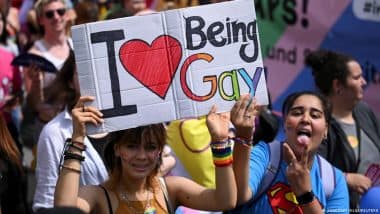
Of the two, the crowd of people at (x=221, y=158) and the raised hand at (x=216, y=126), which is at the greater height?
the raised hand at (x=216, y=126)

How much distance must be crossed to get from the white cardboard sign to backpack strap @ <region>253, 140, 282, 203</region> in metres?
0.41

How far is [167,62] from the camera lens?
3820 mm

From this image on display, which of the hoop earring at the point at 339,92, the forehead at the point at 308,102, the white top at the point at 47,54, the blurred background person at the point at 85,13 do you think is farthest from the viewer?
the blurred background person at the point at 85,13

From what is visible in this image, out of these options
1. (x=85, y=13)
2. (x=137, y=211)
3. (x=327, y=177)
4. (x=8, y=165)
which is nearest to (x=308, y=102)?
(x=327, y=177)

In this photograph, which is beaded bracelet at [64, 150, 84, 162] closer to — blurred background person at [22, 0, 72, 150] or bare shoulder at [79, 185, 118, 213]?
bare shoulder at [79, 185, 118, 213]

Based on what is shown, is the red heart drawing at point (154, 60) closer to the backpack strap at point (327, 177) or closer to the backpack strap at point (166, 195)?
the backpack strap at point (166, 195)

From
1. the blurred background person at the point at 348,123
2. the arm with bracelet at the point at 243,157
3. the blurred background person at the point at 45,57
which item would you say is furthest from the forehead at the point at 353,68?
the arm with bracelet at the point at 243,157

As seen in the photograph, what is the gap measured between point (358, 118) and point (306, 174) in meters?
1.72

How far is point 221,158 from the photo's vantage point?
3.85 metres

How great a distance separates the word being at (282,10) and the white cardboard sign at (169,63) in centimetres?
379

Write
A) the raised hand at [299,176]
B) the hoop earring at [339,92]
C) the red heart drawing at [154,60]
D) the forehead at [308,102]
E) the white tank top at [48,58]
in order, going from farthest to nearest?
the white tank top at [48,58] → the hoop earring at [339,92] → the forehead at [308,102] → the raised hand at [299,176] → the red heart drawing at [154,60]

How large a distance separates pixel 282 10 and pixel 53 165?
3.80m

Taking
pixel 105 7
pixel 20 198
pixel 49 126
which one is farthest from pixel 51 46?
pixel 105 7

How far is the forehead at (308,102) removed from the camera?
4507 millimetres
